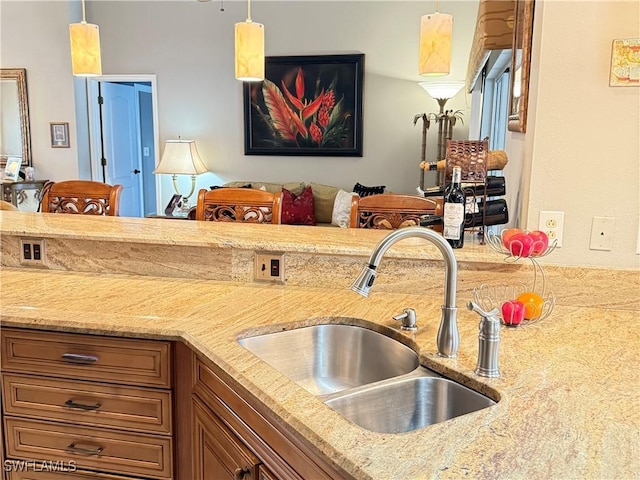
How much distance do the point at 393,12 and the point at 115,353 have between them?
194 inches

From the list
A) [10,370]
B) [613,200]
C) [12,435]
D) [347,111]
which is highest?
[347,111]

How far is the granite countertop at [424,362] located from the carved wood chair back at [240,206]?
610 millimetres

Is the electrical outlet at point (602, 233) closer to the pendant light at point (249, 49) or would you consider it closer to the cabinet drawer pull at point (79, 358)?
the cabinet drawer pull at point (79, 358)

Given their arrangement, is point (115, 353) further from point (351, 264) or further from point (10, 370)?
point (351, 264)

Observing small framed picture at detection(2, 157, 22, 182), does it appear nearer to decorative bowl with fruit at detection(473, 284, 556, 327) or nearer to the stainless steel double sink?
the stainless steel double sink

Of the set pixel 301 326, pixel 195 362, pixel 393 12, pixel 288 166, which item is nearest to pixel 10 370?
pixel 195 362

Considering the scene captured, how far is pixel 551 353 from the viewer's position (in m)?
1.33

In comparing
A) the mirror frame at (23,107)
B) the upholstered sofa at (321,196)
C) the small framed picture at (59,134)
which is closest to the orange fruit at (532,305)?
the upholstered sofa at (321,196)

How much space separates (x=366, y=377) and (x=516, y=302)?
19.1 inches

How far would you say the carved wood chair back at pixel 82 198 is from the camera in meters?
2.77

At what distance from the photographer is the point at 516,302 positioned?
5.03 ft

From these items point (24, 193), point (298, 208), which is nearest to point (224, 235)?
point (298, 208)

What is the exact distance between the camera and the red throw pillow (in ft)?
17.6

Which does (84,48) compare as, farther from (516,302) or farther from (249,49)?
(516,302)
